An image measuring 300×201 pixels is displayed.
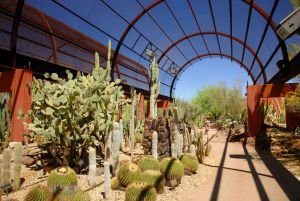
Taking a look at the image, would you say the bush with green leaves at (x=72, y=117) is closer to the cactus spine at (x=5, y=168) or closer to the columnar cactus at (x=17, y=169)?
the columnar cactus at (x=17, y=169)

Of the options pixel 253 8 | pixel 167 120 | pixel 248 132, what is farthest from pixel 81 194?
pixel 253 8

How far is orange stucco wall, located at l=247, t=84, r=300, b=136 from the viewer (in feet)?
42.1

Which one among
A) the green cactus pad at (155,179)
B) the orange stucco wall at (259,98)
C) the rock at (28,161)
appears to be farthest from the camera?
the orange stucco wall at (259,98)

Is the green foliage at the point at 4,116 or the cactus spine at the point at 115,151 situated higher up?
the green foliage at the point at 4,116

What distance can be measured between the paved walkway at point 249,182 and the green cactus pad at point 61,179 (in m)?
2.02

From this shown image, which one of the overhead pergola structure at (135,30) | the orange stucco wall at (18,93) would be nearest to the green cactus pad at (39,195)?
the orange stucco wall at (18,93)

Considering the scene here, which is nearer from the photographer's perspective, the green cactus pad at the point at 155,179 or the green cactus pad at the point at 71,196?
the green cactus pad at the point at 71,196

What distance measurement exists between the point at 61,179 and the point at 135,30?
41.6 feet

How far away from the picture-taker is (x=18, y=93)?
8.45 m

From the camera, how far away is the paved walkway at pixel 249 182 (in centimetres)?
502

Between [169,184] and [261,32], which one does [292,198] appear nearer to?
[169,184]

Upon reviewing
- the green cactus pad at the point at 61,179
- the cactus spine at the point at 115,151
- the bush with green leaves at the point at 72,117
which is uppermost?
the bush with green leaves at the point at 72,117

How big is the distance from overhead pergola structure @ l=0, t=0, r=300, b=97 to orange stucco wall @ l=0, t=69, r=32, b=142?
45cm

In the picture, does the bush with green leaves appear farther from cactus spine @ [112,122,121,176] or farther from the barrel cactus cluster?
the barrel cactus cluster
